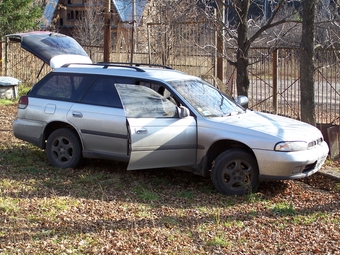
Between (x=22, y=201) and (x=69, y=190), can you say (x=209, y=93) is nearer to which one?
(x=69, y=190)

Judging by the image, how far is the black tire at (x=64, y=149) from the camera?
809 centimetres

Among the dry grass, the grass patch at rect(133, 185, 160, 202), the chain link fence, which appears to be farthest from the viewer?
the chain link fence

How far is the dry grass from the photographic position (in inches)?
209

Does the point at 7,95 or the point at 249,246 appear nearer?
the point at 249,246

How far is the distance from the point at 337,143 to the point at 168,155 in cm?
373

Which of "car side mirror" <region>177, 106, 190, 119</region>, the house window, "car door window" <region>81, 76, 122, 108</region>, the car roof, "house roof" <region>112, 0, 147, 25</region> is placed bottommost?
"car side mirror" <region>177, 106, 190, 119</region>

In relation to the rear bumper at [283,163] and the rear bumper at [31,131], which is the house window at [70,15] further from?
the rear bumper at [283,163]

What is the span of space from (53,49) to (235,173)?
492 centimetres

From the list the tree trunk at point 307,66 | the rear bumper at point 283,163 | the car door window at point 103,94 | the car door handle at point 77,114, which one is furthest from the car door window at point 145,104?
the tree trunk at point 307,66

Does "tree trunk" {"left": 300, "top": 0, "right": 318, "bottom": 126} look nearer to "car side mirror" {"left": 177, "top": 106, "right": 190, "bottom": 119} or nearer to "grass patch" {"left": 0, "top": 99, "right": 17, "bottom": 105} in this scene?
"car side mirror" {"left": 177, "top": 106, "right": 190, "bottom": 119}

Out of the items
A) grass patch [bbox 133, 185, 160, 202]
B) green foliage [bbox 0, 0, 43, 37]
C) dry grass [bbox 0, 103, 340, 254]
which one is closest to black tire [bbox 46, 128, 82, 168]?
dry grass [bbox 0, 103, 340, 254]

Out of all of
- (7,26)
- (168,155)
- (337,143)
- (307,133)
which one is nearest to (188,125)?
(168,155)

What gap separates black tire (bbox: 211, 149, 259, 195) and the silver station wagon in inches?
0.5

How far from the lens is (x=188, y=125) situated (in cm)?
733
